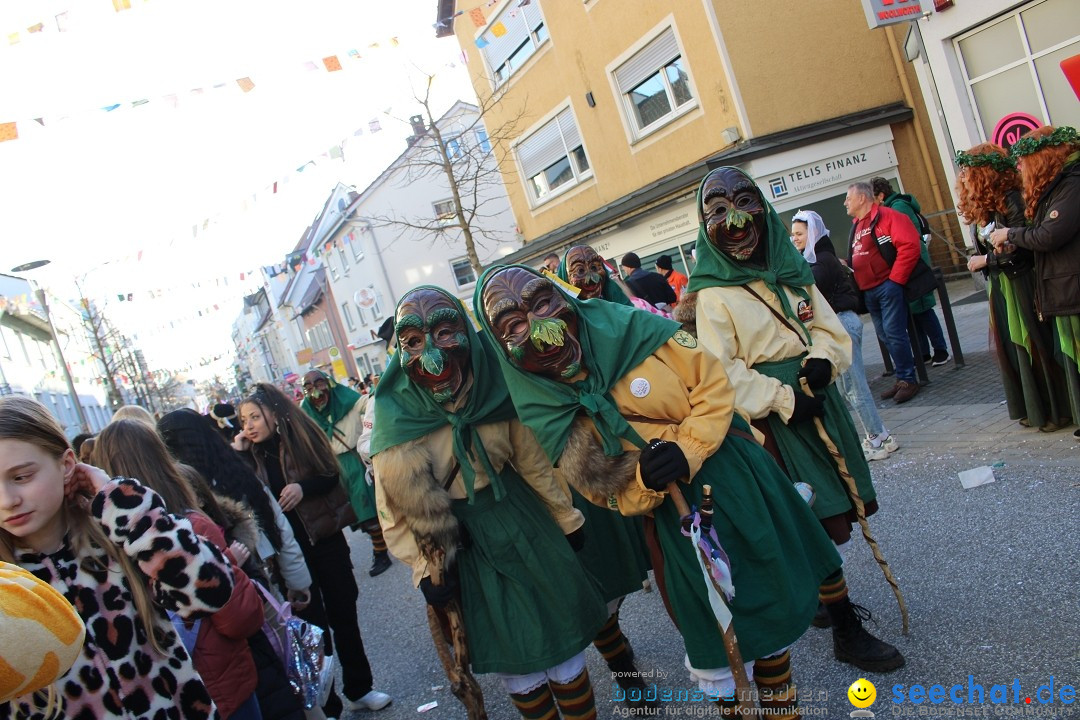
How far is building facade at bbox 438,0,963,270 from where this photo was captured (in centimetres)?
1380

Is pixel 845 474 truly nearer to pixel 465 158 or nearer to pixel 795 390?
pixel 795 390

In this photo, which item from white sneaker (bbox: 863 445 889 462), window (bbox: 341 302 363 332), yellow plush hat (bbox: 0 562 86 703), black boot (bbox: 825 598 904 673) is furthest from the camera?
window (bbox: 341 302 363 332)

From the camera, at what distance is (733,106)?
1380 centimetres

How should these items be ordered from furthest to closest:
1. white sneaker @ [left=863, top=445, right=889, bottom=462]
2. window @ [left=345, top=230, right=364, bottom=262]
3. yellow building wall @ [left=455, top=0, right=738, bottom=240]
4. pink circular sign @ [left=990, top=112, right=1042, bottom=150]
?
window @ [left=345, top=230, right=364, bottom=262]
yellow building wall @ [left=455, top=0, right=738, bottom=240]
pink circular sign @ [left=990, top=112, right=1042, bottom=150]
white sneaker @ [left=863, top=445, right=889, bottom=462]

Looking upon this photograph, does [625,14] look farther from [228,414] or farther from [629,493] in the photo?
[629,493]

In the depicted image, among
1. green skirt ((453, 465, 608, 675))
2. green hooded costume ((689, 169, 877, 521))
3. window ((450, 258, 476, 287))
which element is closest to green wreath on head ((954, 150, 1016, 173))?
green hooded costume ((689, 169, 877, 521))

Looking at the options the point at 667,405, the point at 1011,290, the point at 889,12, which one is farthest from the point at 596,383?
the point at 889,12

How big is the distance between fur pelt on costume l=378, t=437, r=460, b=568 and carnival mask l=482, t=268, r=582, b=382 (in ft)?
2.02

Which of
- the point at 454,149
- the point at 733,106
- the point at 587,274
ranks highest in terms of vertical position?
the point at 454,149

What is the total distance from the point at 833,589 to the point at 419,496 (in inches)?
71.6

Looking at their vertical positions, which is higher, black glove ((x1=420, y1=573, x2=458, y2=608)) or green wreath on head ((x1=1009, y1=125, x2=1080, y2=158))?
green wreath on head ((x1=1009, y1=125, x2=1080, y2=158))

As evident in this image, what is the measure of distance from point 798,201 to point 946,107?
10.7ft

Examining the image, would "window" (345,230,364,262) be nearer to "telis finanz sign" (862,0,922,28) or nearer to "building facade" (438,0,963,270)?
"building facade" (438,0,963,270)

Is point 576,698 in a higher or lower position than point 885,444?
higher
